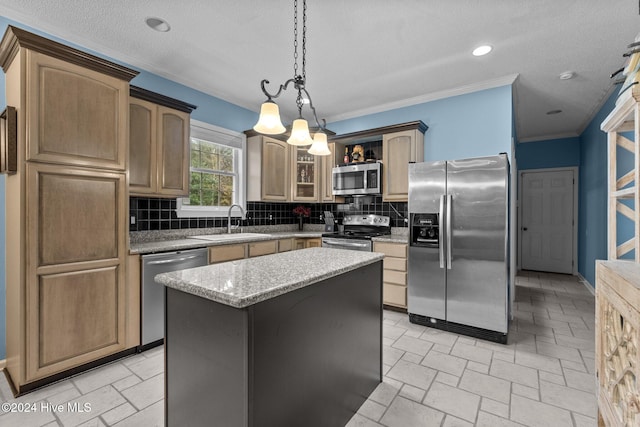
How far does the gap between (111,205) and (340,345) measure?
2071 millimetres

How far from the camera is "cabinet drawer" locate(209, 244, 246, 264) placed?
3133 millimetres

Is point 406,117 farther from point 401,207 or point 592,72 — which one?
point 592,72

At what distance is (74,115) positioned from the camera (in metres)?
2.18

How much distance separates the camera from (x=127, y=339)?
251cm

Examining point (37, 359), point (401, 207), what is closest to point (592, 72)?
point (401, 207)

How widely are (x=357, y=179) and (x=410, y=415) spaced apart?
3.00 metres

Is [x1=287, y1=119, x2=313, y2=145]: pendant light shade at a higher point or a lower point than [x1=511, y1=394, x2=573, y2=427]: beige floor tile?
higher

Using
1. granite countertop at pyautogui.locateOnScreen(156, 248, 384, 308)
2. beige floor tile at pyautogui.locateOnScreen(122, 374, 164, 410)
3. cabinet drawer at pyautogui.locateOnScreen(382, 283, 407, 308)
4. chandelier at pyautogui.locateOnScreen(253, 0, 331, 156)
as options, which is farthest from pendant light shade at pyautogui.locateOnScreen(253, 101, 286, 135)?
cabinet drawer at pyautogui.locateOnScreen(382, 283, 407, 308)

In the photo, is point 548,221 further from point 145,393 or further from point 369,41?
point 145,393

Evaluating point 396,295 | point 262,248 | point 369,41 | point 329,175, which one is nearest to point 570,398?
point 396,295

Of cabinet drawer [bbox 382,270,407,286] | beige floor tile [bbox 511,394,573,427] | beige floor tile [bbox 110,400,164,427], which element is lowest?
beige floor tile [bbox 110,400,164,427]

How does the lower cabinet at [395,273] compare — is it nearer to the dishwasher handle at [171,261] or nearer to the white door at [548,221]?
the dishwasher handle at [171,261]

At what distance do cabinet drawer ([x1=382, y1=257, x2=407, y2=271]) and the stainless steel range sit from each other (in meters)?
0.27

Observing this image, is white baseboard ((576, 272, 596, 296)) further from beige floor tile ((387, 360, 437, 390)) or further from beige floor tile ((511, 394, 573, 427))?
beige floor tile ((387, 360, 437, 390))
